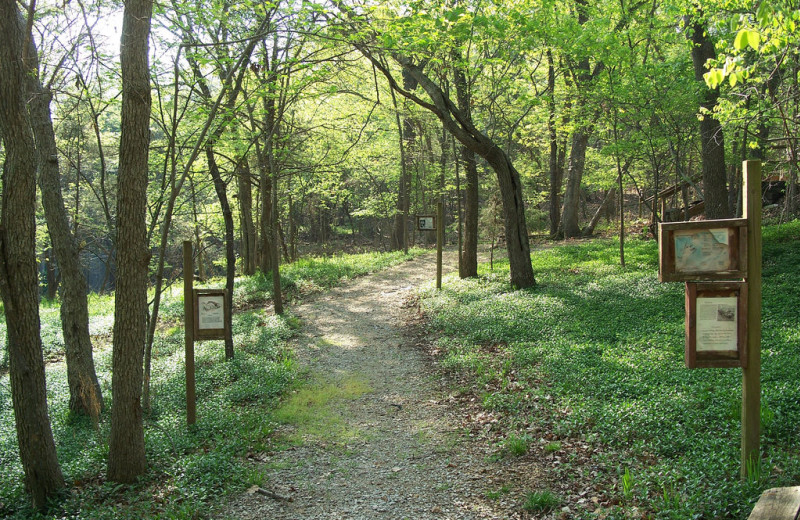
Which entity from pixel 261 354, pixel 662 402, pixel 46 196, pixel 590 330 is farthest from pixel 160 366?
pixel 662 402

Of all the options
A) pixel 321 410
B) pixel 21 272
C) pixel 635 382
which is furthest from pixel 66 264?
pixel 635 382

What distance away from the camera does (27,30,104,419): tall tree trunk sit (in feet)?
21.9

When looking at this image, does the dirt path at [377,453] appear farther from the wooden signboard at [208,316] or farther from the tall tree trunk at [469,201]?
the tall tree trunk at [469,201]

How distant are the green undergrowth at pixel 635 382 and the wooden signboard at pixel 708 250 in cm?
150

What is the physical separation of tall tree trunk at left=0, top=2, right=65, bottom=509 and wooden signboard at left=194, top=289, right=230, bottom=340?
2112 mm

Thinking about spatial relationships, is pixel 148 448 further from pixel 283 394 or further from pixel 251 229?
pixel 251 229

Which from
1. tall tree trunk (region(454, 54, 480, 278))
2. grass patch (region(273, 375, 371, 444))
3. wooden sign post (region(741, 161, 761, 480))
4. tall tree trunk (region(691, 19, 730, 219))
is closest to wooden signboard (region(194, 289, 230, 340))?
grass patch (region(273, 375, 371, 444))

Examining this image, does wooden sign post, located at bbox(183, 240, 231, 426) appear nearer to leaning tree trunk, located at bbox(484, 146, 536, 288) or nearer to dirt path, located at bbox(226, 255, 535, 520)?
dirt path, located at bbox(226, 255, 535, 520)

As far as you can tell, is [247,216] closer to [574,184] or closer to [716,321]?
[574,184]

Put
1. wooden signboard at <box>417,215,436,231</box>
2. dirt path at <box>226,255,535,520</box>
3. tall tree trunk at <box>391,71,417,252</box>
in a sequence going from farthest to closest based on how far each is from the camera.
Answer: tall tree trunk at <box>391,71,417,252</box> → wooden signboard at <box>417,215,436,231</box> → dirt path at <box>226,255,535,520</box>

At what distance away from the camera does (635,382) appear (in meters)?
5.87

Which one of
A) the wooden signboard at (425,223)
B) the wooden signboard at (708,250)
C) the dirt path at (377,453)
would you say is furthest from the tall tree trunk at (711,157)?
the wooden signboard at (708,250)

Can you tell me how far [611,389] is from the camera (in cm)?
586

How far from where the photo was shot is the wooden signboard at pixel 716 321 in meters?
3.82
